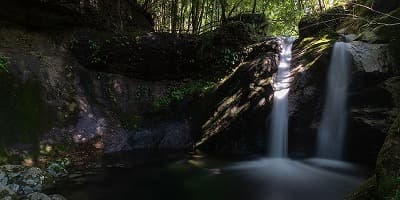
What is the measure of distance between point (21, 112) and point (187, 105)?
178 inches

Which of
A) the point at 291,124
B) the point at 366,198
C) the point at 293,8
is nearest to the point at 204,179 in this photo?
the point at 291,124

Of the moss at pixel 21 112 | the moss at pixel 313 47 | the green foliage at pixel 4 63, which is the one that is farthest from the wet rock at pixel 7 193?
the moss at pixel 313 47

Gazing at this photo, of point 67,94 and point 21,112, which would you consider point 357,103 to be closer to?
point 67,94

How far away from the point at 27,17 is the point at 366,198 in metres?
9.53

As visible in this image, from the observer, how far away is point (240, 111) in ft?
33.1

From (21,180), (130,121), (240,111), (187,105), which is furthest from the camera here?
(187,105)

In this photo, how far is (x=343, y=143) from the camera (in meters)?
8.80

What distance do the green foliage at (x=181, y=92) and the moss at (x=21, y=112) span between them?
327cm

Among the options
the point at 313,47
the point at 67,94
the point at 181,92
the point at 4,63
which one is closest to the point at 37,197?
the point at 4,63

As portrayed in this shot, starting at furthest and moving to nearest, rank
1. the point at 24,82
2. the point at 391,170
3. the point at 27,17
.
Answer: the point at 27,17 < the point at 24,82 < the point at 391,170

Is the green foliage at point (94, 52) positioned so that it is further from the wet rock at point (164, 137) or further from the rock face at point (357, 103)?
the rock face at point (357, 103)

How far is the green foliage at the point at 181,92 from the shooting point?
11.3 metres

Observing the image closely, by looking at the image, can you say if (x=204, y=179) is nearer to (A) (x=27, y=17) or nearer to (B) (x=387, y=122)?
(B) (x=387, y=122)

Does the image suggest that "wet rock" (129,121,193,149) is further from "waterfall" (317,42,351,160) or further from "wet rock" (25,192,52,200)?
"wet rock" (25,192,52,200)
